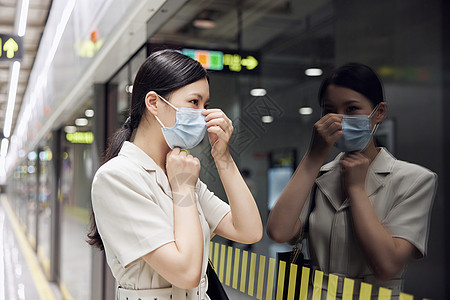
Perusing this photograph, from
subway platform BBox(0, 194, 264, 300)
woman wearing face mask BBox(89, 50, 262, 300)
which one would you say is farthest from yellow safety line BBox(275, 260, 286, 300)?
subway platform BBox(0, 194, 264, 300)

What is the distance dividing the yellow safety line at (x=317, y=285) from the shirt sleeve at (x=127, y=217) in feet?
1.37

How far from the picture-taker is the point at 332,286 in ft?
4.21

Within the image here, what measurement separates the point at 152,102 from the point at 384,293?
84 centimetres

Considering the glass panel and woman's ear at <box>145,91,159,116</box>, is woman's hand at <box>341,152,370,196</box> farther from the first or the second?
the glass panel

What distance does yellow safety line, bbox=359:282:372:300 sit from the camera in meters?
1.15

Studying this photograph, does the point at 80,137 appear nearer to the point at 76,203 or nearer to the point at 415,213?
the point at 76,203

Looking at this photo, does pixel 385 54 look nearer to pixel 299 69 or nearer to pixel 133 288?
pixel 299 69

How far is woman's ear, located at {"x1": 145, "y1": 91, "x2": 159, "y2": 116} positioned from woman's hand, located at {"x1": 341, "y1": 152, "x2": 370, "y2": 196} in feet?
1.90

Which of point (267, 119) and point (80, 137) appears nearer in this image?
point (267, 119)

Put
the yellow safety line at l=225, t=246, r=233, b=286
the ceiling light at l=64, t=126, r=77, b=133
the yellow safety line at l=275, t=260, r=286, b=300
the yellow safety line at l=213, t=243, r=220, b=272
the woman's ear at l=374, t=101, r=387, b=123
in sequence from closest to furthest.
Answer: the woman's ear at l=374, t=101, r=387, b=123 < the yellow safety line at l=275, t=260, r=286, b=300 < the yellow safety line at l=225, t=246, r=233, b=286 < the yellow safety line at l=213, t=243, r=220, b=272 < the ceiling light at l=64, t=126, r=77, b=133

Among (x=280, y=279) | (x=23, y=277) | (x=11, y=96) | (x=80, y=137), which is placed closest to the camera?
(x=280, y=279)

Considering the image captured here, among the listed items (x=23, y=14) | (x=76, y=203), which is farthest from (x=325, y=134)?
(x=23, y=14)

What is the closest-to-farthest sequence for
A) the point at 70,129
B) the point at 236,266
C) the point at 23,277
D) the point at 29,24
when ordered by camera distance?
the point at 236,266 → the point at 70,129 → the point at 23,277 → the point at 29,24

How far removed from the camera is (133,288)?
55.9 inches
